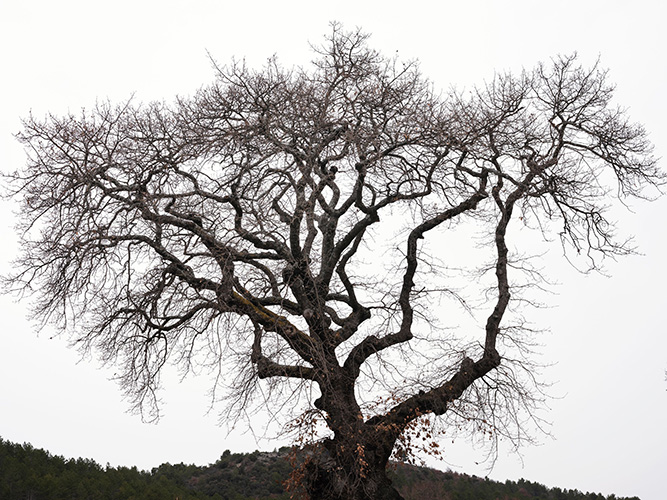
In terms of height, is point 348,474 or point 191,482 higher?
point 191,482

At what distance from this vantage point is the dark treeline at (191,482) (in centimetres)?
1204

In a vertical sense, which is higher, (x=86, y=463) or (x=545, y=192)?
(x=545, y=192)

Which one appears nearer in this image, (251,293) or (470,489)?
(251,293)

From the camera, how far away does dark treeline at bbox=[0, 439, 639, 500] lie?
12.0 m

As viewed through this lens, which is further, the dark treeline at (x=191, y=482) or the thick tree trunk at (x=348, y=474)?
the dark treeline at (x=191, y=482)

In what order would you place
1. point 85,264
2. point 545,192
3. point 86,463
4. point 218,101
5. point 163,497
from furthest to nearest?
1. point 86,463
2. point 163,497
3. point 545,192
4. point 218,101
5. point 85,264

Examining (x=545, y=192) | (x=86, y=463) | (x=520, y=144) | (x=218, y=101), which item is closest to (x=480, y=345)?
(x=545, y=192)

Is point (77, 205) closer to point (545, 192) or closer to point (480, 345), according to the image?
point (480, 345)

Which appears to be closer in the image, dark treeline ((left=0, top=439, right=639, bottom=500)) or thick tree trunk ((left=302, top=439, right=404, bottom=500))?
thick tree trunk ((left=302, top=439, right=404, bottom=500))

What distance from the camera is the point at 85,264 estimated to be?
1003 centimetres

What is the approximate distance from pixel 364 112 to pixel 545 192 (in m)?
3.73

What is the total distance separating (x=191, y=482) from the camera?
18.9m

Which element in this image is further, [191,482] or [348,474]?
[191,482]

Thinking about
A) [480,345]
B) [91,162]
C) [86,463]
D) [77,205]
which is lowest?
[86,463]
